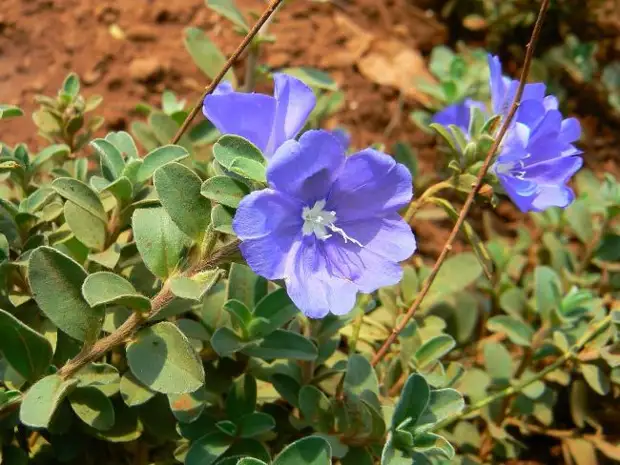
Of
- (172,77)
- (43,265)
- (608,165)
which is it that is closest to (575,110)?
(608,165)

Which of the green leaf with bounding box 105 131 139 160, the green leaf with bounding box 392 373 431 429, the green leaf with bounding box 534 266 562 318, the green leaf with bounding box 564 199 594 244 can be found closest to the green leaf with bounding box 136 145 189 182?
the green leaf with bounding box 105 131 139 160

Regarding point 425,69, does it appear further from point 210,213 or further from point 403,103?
point 210,213

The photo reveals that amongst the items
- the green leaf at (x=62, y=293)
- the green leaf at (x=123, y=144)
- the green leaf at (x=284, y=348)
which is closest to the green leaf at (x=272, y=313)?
the green leaf at (x=284, y=348)

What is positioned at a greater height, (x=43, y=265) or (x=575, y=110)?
(x=43, y=265)

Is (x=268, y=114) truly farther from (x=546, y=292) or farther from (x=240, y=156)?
(x=546, y=292)

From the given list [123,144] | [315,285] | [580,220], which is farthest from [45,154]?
[580,220]
